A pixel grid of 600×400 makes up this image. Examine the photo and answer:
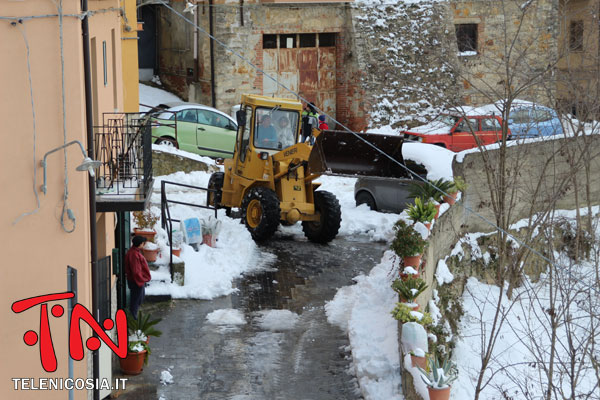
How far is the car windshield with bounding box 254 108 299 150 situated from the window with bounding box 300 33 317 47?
1062 centimetres

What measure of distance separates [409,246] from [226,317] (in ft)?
9.72

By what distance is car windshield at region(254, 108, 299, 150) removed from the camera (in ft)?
60.3

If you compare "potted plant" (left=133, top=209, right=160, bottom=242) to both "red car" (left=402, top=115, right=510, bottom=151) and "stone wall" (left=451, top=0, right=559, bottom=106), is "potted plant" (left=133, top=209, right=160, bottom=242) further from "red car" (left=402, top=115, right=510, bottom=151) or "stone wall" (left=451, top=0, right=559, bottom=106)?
"stone wall" (left=451, top=0, right=559, bottom=106)

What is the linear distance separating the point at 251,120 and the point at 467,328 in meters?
5.74

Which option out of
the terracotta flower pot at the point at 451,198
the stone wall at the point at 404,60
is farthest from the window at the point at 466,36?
the terracotta flower pot at the point at 451,198

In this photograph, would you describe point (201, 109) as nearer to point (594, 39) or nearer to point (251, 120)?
point (251, 120)

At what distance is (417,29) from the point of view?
29.3m

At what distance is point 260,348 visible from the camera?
1332 cm

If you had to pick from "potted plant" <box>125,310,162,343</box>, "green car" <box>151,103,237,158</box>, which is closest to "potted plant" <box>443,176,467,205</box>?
"potted plant" <box>125,310,162,343</box>

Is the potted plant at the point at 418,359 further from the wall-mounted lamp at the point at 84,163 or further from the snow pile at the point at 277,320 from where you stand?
the wall-mounted lamp at the point at 84,163

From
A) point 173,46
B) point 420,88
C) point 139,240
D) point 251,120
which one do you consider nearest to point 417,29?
point 420,88

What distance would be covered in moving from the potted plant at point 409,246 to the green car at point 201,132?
1017cm

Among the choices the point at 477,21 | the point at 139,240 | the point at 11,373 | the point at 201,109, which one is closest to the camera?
the point at 11,373

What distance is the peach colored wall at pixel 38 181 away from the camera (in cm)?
963
